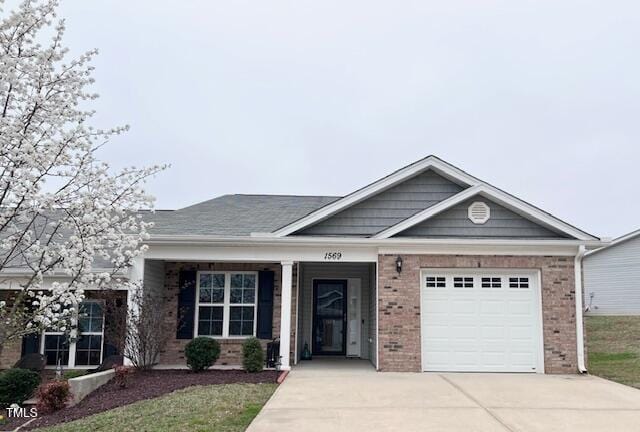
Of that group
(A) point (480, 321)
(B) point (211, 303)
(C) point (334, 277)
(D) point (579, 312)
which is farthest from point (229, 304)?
(D) point (579, 312)

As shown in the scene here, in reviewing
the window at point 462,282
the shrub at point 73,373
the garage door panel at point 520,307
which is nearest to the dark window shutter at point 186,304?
the shrub at point 73,373

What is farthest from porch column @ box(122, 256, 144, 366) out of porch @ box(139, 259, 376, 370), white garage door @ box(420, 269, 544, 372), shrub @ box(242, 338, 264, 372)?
white garage door @ box(420, 269, 544, 372)

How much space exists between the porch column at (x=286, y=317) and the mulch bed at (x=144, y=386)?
1.38 feet

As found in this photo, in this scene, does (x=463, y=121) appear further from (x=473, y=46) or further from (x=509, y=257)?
(x=509, y=257)

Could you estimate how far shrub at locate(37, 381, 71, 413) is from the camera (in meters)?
9.48

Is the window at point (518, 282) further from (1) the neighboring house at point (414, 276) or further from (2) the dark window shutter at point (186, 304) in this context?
(2) the dark window shutter at point (186, 304)

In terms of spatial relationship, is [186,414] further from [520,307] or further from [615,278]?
[615,278]

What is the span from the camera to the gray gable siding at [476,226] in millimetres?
12461

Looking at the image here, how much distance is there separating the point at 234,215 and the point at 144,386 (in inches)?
228

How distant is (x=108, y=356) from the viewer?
1269cm

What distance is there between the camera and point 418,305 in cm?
1209

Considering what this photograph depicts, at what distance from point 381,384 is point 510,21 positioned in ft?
29.7

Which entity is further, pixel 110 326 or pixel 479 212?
pixel 479 212

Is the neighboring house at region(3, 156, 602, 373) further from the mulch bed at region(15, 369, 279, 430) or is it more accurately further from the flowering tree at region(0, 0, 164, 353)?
the flowering tree at region(0, 0, 164, 353)
